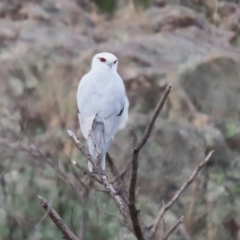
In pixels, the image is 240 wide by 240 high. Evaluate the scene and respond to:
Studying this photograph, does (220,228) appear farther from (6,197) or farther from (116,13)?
(116,13)

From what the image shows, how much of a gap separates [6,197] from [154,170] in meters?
0.86

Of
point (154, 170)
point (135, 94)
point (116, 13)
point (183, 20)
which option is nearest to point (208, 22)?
point (183, 20)

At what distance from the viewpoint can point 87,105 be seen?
5.74 ft

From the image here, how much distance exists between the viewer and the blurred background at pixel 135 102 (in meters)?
3.06

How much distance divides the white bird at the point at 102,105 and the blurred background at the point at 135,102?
113cm

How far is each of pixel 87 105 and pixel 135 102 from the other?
1744mm

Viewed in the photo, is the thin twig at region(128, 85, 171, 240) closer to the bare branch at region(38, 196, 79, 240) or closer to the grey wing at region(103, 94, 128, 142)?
the bare branch at region(38, 196, 79, 240)

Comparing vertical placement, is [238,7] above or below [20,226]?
above

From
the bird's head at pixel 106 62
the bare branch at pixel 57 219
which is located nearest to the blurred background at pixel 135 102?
the bird's head at pixel 106 62

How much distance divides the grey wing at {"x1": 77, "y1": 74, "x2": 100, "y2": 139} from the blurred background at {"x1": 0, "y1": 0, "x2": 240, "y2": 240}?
1.16 m

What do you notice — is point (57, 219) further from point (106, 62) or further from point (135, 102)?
point (135, 102)

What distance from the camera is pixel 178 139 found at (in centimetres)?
338

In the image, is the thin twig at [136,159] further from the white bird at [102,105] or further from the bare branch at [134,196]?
the white bird at [102,105]

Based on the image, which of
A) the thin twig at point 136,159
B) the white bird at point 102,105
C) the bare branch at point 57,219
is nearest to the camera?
the thin twig at point 136,159
